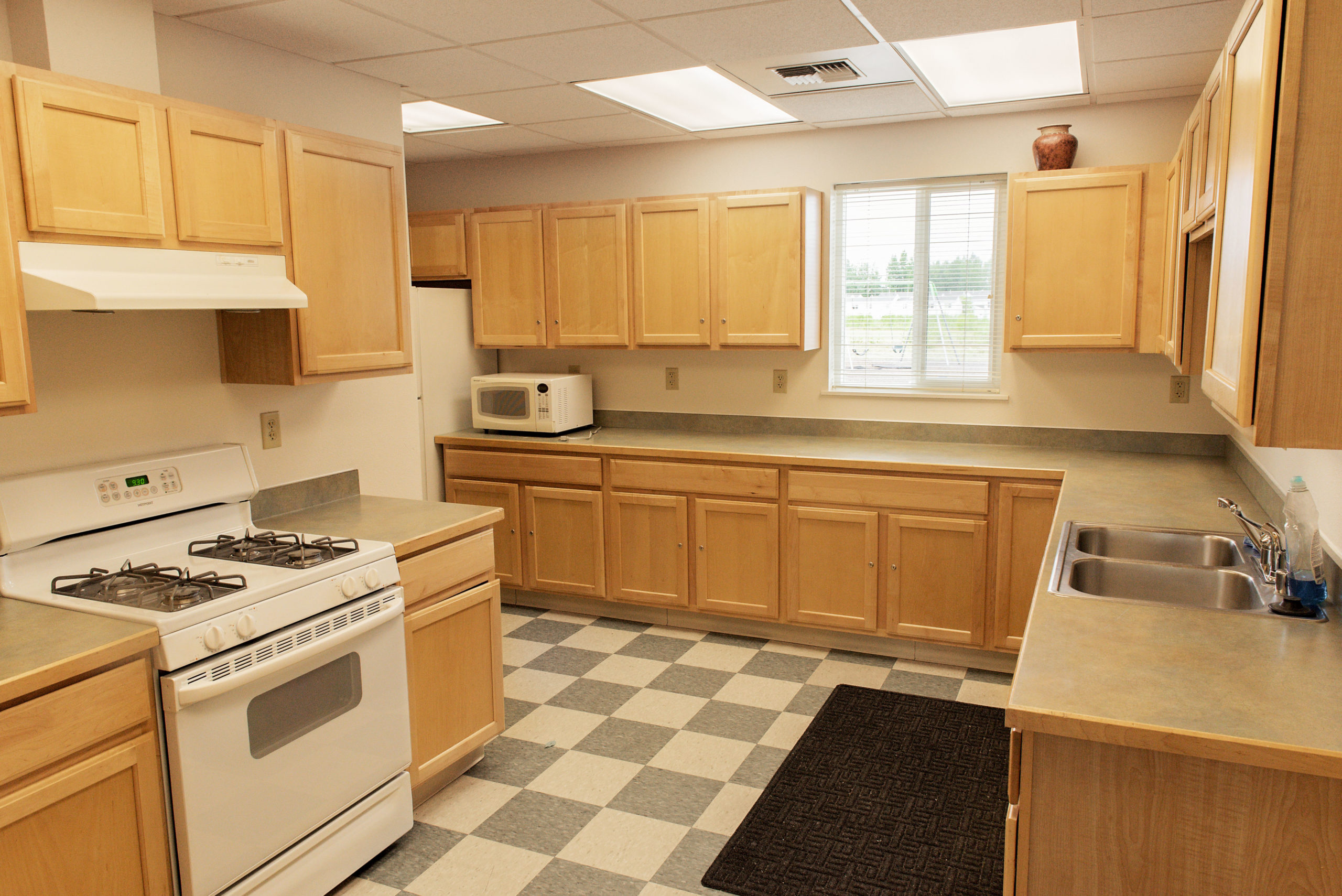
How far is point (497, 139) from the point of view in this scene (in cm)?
452

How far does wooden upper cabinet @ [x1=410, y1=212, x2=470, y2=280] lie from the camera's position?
15.9 ft

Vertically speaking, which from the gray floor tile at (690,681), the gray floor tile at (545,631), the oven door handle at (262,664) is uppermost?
the oven door handle at (262,664)

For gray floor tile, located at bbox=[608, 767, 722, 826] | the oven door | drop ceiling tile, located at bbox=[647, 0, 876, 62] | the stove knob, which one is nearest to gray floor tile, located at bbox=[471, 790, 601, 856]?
gray floor tile, located at bbox=[608, 767, 722, 826]

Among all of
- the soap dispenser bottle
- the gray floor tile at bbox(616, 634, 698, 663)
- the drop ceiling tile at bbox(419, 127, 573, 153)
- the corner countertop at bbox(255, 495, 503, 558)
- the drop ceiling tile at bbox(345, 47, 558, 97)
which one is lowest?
the gray floor tile at bbox(616, 634, 698, 663)

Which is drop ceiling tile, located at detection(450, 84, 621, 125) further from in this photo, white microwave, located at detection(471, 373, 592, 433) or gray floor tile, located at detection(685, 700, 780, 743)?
gray floor tile, located at detection(685, 700, 780, 743)

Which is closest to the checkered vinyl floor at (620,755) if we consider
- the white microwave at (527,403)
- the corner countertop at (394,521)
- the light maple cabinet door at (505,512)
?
the light maple cabinet door at (505,512)

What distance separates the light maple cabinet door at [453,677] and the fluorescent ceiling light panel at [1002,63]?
2.34 metres

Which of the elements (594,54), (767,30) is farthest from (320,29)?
(767,30)

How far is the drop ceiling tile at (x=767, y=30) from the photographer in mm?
2688

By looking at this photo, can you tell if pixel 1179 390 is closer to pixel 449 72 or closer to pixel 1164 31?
pixel 1164 31

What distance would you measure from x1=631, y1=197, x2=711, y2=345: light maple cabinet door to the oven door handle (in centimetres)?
231

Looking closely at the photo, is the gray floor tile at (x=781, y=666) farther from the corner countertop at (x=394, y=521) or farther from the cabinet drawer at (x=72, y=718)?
the cabinet drawer at (x=72, y=718)

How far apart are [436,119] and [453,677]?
8.76 ft

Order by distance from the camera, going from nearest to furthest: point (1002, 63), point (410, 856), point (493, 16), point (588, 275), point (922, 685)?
point (410, 856), point (493, 16), point (1002, 63), point (922, 685), point (588, 275)
